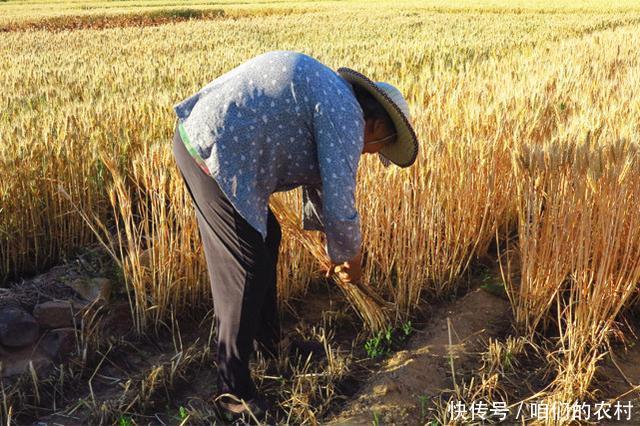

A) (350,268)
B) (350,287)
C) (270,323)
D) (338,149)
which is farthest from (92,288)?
(338,149)

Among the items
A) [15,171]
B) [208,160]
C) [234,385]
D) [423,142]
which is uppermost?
[208,160]

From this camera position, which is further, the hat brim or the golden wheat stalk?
the golden wheat stalk

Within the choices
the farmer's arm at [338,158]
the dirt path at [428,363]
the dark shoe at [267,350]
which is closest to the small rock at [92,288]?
the dark shoe at [267,350]

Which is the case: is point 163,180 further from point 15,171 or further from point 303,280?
point 15,171

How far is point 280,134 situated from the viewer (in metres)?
1.79

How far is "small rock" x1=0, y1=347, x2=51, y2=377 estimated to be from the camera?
8.00 ft

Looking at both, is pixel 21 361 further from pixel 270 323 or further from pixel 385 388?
pixel 385 388

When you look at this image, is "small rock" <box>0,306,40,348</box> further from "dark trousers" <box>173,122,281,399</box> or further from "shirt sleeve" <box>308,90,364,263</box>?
"shirt sleeve" <box>308,90,364,263</box>

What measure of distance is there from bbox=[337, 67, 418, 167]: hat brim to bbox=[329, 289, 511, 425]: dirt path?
2.81 feet

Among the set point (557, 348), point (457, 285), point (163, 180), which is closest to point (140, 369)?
point (163, 180)

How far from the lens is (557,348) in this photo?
2520 millimetres

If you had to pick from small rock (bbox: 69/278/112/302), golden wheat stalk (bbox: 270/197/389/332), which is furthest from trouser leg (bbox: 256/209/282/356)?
small rock (bbox: 69/278/112/302)

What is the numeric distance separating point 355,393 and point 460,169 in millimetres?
1099

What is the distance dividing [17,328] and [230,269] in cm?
105
